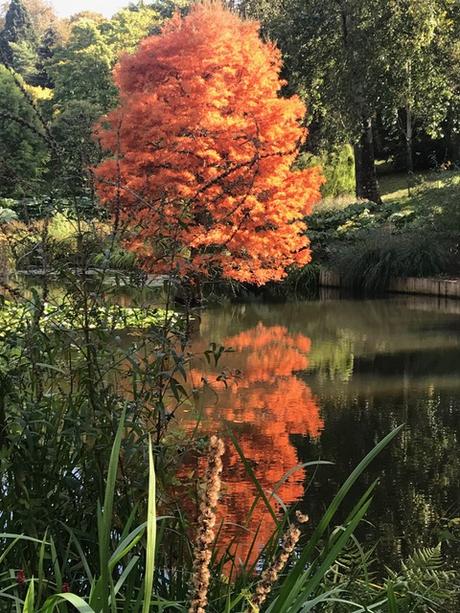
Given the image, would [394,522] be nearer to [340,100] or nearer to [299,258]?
[299,258]

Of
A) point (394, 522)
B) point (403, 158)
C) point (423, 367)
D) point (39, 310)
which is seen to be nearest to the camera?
point (39, 310)

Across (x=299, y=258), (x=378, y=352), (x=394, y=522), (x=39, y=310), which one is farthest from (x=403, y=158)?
(x=39, y=310)

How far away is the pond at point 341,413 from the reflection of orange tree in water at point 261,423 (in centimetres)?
1

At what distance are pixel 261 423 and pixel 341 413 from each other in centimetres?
65

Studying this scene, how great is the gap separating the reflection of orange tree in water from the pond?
1 cm

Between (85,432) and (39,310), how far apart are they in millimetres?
389

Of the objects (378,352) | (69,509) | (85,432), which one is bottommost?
(378,352)

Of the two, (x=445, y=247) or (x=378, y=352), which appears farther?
(x=445, y=247)

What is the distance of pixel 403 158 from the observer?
2734cm

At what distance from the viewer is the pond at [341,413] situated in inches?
154

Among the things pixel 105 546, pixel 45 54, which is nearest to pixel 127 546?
pixel 105 546

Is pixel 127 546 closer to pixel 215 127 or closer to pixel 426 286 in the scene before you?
pixel 215 127

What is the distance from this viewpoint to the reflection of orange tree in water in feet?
12.6

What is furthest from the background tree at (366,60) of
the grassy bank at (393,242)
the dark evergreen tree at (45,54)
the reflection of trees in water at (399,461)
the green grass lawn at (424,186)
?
the dark evergreen tree at (45,54)
